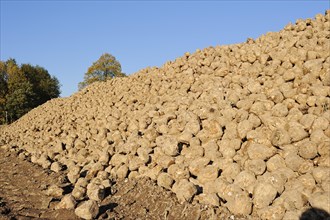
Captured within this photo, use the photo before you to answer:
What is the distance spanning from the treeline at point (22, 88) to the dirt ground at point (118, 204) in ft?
77.8

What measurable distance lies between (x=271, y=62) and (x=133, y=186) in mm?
3805

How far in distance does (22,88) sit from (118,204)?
2765 centimetres

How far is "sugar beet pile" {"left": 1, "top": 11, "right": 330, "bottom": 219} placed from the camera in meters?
4.09

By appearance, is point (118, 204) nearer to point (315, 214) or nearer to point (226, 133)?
point (226, 133)

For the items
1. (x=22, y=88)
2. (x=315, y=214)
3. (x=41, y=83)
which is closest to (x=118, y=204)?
(x=315, y=214)

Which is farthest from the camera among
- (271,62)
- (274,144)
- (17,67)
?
(17,67)

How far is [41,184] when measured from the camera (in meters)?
6.06

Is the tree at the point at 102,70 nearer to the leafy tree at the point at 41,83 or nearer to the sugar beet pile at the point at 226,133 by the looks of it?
the leafy tree at the point at 41,83

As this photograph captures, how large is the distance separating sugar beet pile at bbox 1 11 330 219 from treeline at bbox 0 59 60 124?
21.3 m

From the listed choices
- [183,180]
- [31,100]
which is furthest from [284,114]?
[31,100]

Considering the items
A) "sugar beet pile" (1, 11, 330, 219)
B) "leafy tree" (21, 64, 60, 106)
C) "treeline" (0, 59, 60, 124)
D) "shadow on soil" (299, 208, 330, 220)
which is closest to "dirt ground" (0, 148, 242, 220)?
"sugar beet pile" (1, 11, 330, 219)

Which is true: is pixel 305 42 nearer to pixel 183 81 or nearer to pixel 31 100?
pixel 183 81

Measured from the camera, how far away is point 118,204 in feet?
15.8

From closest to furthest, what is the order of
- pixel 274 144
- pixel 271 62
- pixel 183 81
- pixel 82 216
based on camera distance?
pixel 82 216, pixel 274 144, pixel 271 62, pixel 183 81
